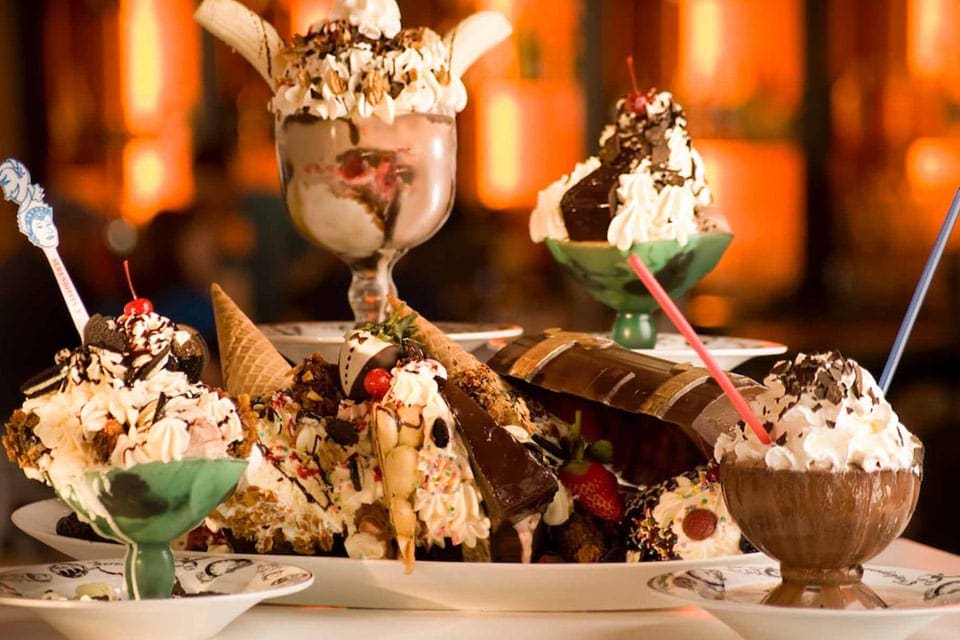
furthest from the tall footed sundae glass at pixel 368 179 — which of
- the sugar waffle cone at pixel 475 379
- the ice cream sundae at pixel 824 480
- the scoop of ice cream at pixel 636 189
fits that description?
the ice cream sundae at pixel 824 480

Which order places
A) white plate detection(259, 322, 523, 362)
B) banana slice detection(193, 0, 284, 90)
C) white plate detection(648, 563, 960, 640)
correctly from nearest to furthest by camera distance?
white plate detection(648, 563, 960, 640)
white plate detection(259, 322, 523, 362)
banana slice detection(193, 0, 284, 90)

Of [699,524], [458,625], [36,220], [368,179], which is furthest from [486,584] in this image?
[368,179]

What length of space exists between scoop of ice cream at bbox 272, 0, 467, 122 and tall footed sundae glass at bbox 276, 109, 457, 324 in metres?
0.01

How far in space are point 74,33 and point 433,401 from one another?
3.46 m

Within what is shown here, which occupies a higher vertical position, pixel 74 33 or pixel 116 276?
pixel 74 33

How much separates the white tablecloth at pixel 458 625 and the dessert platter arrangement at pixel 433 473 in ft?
0.04

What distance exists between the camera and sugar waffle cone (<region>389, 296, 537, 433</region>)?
44.7 inches

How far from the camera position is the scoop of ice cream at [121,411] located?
91 cm

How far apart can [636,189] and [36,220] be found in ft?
2.27

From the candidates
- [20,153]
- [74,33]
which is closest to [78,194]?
[20,153]

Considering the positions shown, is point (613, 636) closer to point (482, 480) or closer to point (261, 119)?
point (482, 480)

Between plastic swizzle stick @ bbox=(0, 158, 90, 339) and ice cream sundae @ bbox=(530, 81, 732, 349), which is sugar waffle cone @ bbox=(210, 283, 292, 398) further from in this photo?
ice cream sundae @ bbox=(530, 81, 732, 349)

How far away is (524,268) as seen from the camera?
13.8 feet

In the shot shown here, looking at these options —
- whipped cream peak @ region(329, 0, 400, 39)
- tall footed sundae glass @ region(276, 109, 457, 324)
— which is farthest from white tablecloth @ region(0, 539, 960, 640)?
whipped cream peak @ region(329, 0, 400, 39)
